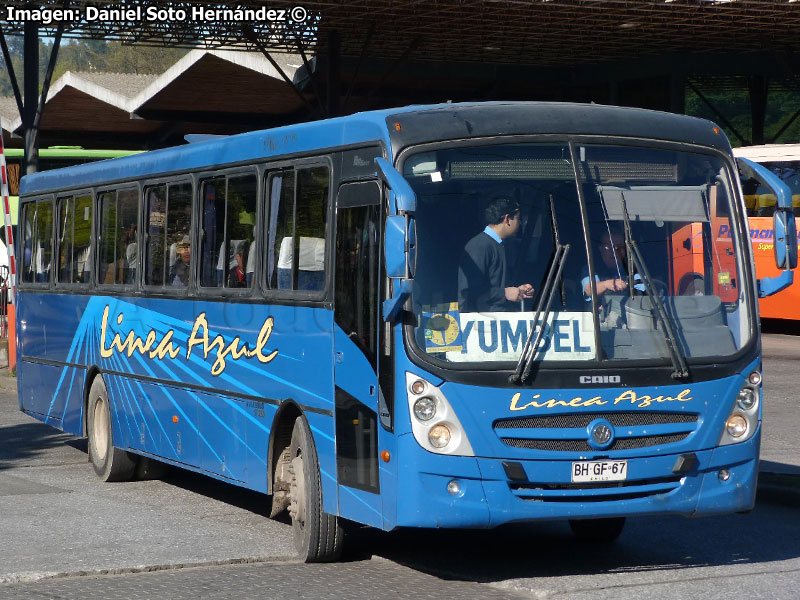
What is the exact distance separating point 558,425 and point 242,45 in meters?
24.0

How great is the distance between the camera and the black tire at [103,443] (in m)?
12.4

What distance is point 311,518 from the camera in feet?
28.1

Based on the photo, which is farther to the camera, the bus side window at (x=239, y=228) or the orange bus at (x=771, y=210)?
the orange bus at (x=771, y=210)

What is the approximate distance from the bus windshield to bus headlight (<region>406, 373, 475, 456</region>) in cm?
18

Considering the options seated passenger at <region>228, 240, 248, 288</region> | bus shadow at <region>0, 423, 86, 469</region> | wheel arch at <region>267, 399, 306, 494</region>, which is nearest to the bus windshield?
wheel arch at <region>267, 399, 306, 494</region>

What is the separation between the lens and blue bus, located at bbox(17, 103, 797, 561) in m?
7.58

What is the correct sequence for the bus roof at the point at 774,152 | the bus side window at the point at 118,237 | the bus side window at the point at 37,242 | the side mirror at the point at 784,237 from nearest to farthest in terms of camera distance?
the side mirror at the point at 784,237, the bus side window at the point at 118,237, the bus side window at the point at 37,242, the bus roof at the point at 774,152

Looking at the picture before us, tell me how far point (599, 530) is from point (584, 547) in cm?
20

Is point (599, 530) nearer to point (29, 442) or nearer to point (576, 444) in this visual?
point (576, 444)

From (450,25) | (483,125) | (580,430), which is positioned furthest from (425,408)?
(450,25)

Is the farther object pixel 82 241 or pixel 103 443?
pixel 82 241

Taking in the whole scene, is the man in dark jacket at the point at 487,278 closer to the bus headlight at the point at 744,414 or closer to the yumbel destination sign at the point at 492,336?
the yumbel destination sign at the point at 492,336

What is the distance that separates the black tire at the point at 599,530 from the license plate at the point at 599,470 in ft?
5.28

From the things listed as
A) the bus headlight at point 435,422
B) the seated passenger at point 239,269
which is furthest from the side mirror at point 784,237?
the seated passenger at point 239,269
